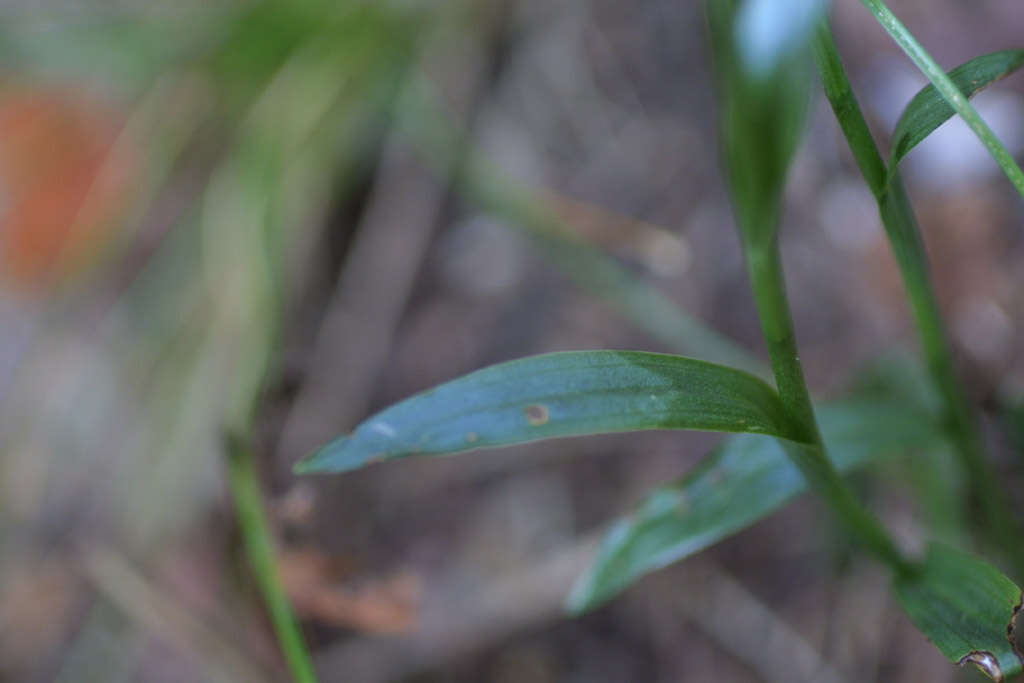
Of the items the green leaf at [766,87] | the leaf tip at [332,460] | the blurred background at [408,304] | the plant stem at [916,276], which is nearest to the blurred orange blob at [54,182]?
the blurred background at [408,304]

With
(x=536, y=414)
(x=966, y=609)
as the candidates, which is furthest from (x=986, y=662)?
(x=536, y=414)

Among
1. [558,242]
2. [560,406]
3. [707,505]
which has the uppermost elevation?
[558,242]

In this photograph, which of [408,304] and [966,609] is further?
[408,304]

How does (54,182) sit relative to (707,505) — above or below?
above

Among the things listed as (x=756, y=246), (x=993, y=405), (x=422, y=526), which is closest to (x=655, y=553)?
(x=756, y=246)

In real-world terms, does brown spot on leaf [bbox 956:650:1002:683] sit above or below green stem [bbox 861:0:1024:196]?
below

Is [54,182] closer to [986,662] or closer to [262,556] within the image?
[262,556]

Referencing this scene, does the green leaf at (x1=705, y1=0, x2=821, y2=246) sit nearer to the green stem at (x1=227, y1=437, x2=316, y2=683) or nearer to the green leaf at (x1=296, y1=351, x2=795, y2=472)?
the green leaf at (x1=296, y1=351, x2=795, y2=472)

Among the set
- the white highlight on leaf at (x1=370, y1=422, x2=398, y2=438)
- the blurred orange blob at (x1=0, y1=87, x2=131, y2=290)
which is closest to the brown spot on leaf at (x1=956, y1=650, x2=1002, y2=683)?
the white highlight on leaf at (x1=370, y1=422, x2=398, y2=438)
